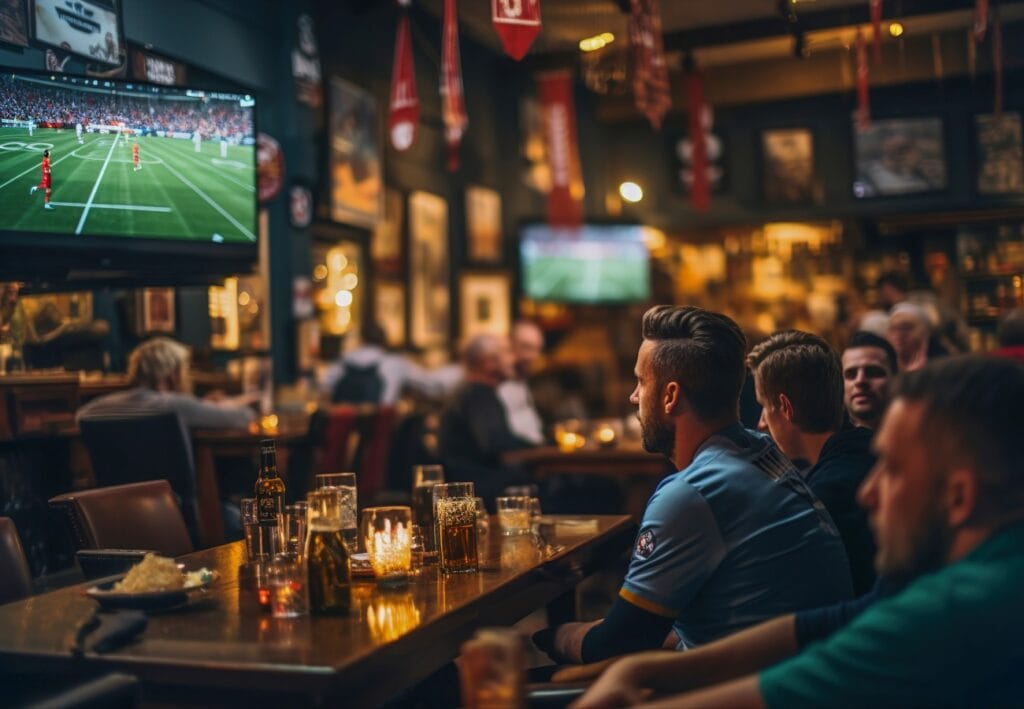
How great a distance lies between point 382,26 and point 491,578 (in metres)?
7.83

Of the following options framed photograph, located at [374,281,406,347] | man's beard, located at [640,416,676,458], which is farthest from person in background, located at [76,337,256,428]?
framed photograph, located at [374,281,406,347]

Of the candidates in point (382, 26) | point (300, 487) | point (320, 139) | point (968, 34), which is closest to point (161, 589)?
point (300, 487)

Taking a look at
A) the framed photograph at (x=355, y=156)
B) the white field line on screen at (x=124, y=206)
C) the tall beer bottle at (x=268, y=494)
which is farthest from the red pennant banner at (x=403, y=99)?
the tall beer bottle at (x=268, y=494)

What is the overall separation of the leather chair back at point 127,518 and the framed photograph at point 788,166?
383 inches

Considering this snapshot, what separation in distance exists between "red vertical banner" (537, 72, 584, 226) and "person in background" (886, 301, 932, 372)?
467cm

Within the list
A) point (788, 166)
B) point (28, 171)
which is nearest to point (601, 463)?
point (28, 171)

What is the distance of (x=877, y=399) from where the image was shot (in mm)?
3852

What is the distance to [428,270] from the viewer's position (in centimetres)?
1036

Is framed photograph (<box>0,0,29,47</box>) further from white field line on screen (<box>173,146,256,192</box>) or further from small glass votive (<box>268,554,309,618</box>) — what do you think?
small glass votive (<box>268,554,309,618</box>)

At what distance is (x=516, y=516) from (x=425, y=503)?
366 millimetres

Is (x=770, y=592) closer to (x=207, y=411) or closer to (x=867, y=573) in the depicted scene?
(x=867, y=573)

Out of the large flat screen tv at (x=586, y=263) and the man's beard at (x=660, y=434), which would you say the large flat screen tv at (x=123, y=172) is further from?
the large flat screen tv at (x=586, y=263)

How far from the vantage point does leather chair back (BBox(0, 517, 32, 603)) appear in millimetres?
2701

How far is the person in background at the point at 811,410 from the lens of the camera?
2703 mm
